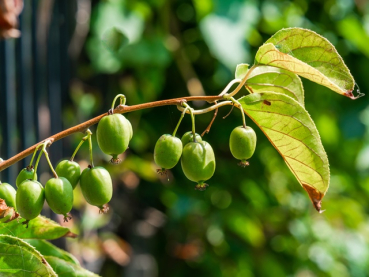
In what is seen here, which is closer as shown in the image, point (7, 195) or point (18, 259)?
point (18, 259)

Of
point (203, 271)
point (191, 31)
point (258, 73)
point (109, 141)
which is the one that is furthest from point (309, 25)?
point (109, 141)

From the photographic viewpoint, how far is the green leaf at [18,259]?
72 centimetres

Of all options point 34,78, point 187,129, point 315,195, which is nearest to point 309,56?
point 315,195

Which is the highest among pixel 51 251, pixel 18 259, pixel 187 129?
pixel 18 259

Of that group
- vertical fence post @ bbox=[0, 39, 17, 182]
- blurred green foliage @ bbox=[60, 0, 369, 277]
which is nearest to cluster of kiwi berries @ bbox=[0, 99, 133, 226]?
vertical fence post @ bbox=[0, 39, 17, 182]

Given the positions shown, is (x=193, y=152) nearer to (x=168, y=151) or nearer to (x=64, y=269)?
(x=168, y=151)

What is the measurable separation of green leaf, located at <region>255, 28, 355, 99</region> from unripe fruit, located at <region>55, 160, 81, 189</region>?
344 mm

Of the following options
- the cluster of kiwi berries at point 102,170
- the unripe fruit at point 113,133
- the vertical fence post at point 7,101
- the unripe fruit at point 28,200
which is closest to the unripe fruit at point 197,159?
the cluster of kiwi berries at point 102,170

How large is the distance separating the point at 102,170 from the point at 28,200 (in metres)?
0.13

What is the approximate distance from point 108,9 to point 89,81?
1.61 ft

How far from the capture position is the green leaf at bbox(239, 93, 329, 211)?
0.82 m

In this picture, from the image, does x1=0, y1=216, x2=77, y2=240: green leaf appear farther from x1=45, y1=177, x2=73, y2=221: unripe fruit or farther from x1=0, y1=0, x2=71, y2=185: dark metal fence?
x1=0, y1=0, x2=71, y2=185: dark metal fence

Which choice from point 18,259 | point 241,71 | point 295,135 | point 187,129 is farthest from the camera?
point 187,129

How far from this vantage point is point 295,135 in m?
0.83
